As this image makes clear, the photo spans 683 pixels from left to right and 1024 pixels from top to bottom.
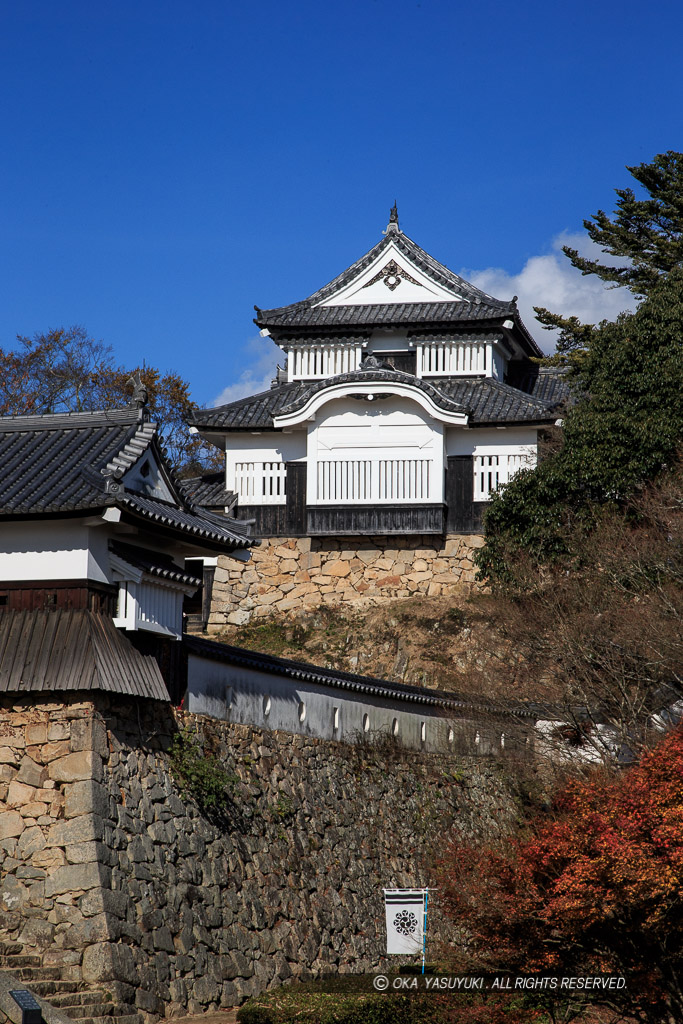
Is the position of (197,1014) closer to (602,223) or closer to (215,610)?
(215,610)

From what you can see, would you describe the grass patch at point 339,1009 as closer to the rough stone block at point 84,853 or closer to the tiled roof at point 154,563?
the rough stone block at point 84,853

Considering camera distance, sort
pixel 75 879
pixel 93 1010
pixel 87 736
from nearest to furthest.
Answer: pixel 93 1010 < pixel 75 879 < pixel 87 736

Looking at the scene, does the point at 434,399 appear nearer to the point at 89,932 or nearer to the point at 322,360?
the point at 322,360

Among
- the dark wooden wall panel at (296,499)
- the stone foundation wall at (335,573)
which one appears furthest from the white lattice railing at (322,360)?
the stone foundation wall at (335,573)

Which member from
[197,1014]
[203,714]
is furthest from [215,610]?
[197,1014]

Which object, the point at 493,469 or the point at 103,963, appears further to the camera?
the point at 493,469

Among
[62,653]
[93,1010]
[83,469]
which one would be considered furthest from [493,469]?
[93,1010]

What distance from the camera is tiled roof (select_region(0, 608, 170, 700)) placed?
14648mm

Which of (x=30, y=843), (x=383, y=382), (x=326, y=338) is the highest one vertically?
(x=326, y=338)

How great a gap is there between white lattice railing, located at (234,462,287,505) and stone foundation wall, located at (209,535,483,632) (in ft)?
3.66

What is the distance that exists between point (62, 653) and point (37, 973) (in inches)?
142

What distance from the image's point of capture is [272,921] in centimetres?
1753

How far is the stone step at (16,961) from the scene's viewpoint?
13.5 meters

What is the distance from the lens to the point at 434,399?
102 feet
